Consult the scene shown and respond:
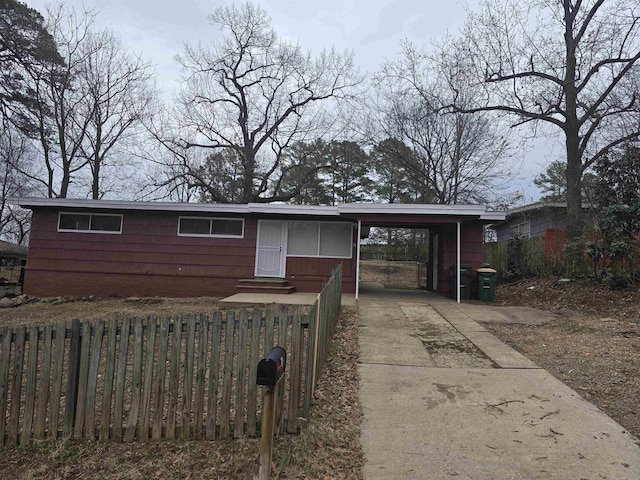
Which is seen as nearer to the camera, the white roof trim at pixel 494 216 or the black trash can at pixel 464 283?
the white roof trim at pixel 494 216

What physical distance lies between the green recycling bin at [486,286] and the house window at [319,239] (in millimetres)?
4023

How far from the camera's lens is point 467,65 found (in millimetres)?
15188

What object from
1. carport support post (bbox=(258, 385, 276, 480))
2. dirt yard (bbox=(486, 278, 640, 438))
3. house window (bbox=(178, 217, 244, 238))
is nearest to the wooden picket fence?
carport support post (bbox=(258, 385, 276, 480))

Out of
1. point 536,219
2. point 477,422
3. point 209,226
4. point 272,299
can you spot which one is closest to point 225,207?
point 209,226

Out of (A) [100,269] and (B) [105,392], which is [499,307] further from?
(A) [100,269]

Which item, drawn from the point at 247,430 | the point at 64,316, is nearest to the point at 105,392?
the point at 247,430

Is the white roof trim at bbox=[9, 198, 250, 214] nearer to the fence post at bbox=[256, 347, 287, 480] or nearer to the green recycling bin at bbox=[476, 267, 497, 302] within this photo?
the green recycling bin at bbox=[476, 267, 497, 302]

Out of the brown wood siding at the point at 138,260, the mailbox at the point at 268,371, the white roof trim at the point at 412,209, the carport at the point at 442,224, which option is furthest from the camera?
the brown wood siding at the point at 138,260

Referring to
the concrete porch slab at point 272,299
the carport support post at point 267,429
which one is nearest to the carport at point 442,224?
the concrete porch slab at point 272,299

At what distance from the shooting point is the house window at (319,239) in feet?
40.5

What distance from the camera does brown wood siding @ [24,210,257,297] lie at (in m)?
12.2

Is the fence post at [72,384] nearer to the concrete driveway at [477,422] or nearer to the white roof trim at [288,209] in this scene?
the concrete driveway at [477,422]

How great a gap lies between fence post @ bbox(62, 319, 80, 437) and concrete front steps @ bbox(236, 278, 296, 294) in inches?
328

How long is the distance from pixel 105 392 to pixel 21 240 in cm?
3518
